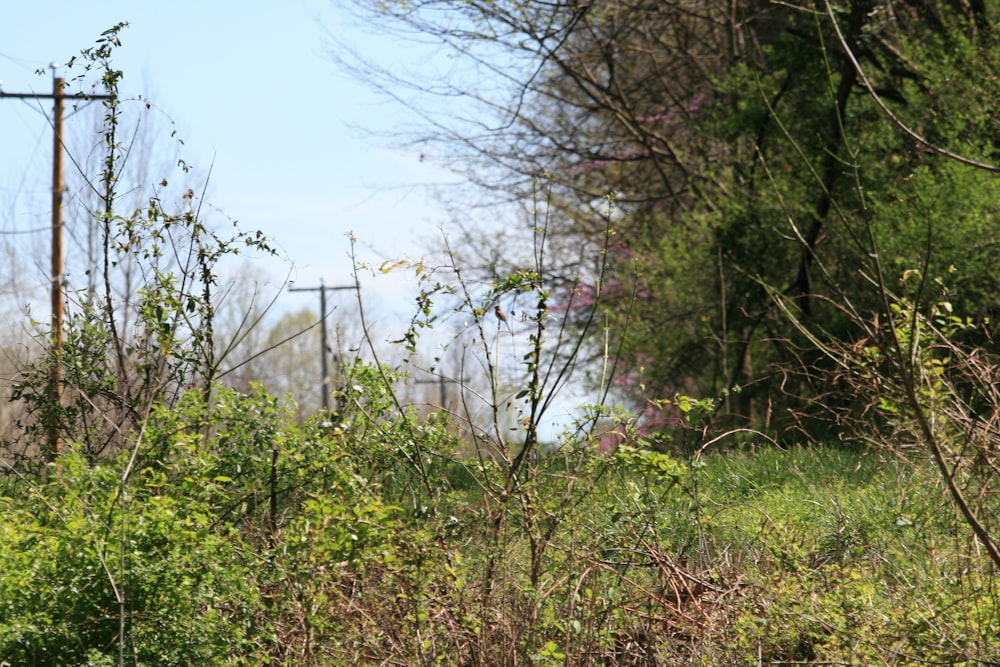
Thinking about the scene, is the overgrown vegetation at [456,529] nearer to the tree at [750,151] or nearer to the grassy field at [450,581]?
the grassy field at [450,581]

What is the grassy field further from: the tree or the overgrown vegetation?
the tree

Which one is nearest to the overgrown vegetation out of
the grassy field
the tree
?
the grassy field

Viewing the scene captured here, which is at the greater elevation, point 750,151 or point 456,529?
point 750,151

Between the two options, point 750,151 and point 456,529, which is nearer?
point 456,529

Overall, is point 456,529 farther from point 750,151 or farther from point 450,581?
point 750,151

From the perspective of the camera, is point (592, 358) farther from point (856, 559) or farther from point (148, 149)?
point (148, 149)

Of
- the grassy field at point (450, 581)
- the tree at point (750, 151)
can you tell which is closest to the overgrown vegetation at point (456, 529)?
the grassy field at point (450, 581)

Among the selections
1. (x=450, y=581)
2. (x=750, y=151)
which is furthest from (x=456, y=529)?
(x=750, y=151)

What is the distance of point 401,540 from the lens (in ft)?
14.8

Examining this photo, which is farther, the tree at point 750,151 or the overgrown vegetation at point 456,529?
the tree at point 750,151

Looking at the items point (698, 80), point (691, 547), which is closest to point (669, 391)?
point (698, 80)

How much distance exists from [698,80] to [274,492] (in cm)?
1000

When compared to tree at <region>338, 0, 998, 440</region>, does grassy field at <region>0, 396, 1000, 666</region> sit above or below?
below

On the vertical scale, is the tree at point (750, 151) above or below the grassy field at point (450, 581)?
above
